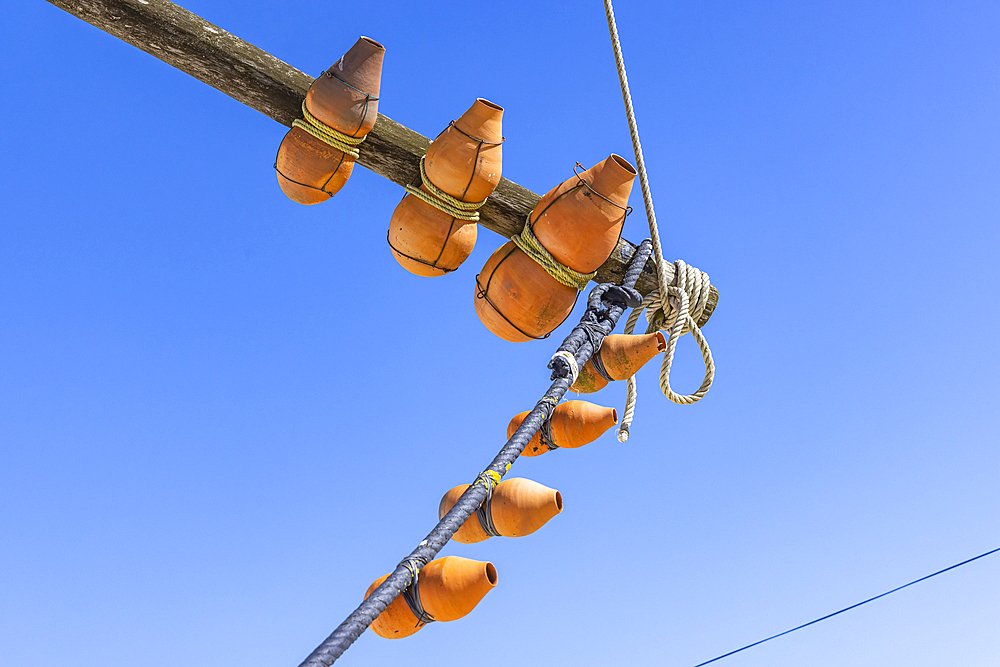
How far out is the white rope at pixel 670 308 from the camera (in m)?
2.40

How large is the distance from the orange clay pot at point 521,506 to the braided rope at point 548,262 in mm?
696

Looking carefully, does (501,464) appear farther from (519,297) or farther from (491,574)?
(519,297)

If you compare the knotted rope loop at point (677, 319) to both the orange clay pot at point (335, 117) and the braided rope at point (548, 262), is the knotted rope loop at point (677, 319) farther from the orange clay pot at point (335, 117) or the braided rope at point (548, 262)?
the orange clay pot at point (335, 117)

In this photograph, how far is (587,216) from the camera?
7.43 feet

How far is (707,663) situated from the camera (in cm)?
249

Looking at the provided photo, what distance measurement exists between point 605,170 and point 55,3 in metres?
1.77

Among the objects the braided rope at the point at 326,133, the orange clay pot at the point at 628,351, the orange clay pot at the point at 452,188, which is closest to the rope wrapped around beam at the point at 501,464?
the orange clay pot at the point at 628,351

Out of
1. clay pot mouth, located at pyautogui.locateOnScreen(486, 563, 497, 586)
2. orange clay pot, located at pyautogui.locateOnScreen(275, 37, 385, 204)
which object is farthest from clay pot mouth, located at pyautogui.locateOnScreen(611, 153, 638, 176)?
clay pot mouth, located at pyautogui.locateOnScreen(486, 563, 497, 586)

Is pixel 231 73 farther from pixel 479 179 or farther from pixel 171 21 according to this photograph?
pixel 479 179

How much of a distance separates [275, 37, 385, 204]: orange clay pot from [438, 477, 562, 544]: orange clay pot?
120cm

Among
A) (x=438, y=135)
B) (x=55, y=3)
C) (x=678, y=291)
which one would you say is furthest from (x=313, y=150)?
(x=678, y=291)

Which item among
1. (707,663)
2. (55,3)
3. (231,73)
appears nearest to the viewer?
(55,3)

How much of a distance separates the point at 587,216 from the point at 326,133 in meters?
0.91

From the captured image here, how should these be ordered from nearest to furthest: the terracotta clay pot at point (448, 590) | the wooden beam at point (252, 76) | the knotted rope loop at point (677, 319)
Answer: the terracotta clay pot at point (448, 590) < the wooden beam at point (252, 76) < the knotted rope loop at point (677, 319)
